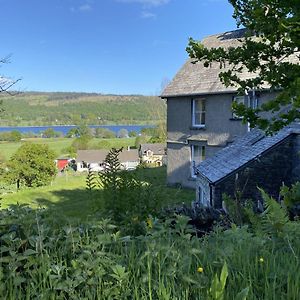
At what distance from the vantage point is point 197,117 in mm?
23250

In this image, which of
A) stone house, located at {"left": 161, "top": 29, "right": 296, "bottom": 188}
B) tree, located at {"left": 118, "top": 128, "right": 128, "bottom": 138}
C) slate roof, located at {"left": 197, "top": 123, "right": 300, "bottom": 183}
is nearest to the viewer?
slate roof, located at {"left": 197, "top": 123, "right": 300, "bottom": 183}

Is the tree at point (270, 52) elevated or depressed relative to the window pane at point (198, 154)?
elevated

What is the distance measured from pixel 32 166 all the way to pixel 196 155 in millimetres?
18418

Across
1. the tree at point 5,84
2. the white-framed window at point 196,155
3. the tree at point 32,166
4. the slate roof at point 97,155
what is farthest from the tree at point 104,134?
the tree at point 5,84

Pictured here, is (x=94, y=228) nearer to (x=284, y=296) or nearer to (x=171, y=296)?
(x=171, y=296)

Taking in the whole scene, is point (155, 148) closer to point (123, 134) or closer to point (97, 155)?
point (97, 155)

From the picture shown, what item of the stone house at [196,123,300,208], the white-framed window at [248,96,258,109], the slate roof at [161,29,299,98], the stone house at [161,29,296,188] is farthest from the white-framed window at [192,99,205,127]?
the stone house at [196,123,300,208]

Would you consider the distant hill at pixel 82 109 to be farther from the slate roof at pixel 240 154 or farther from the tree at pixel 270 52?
the tree at pixel 270 52

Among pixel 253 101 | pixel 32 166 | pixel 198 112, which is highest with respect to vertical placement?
pixel 253 101

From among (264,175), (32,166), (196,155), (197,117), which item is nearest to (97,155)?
(32,166)

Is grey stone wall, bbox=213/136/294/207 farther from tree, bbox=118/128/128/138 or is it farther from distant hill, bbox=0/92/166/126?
tree, bbox=118/128/128/138

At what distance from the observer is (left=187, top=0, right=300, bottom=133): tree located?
17.9ft

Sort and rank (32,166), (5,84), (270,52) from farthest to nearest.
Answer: (32,166) → (5,84) → (270,52)

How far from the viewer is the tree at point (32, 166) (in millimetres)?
35344
